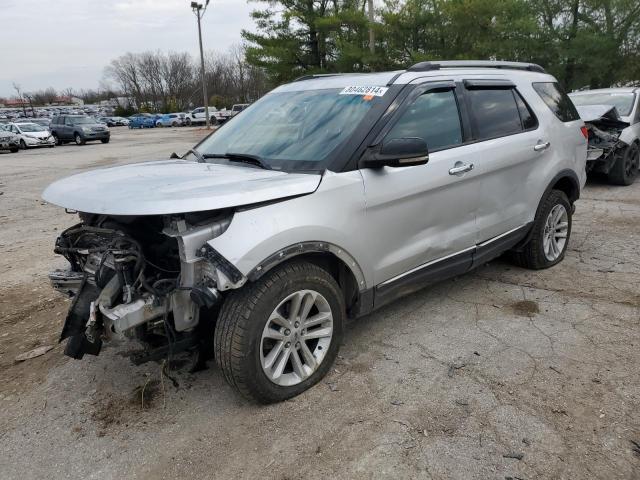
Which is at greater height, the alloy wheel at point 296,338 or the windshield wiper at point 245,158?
the windshield wiper at point 245,158

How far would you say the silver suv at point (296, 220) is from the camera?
2604 millimetres

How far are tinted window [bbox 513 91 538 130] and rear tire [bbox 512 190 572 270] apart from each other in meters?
0.70

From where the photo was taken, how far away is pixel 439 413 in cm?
278

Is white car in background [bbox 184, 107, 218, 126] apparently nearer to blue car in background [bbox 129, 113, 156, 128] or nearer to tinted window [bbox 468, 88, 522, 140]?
blue car in background [bbox 129, 113, 156, 128]

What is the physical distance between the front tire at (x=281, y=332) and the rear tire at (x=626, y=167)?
803 centimetres

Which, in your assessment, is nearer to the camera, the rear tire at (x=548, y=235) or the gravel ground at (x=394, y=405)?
the gravel ground at (x=394, y=405)

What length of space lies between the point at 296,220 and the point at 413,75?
155 cm

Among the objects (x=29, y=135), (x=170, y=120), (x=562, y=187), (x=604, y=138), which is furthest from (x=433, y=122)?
(x=170, y=120)

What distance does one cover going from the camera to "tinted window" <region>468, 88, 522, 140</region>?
393 cm

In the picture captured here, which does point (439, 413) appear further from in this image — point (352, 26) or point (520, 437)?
point (352, 26)

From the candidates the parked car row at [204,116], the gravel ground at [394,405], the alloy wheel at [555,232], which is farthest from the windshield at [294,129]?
the parked car row at [204,116]

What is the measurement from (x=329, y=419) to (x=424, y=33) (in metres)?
22.3

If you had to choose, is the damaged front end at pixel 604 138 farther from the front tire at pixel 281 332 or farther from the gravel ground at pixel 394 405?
the front tire at pixel 281 332

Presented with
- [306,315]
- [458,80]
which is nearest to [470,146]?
[458,80]
